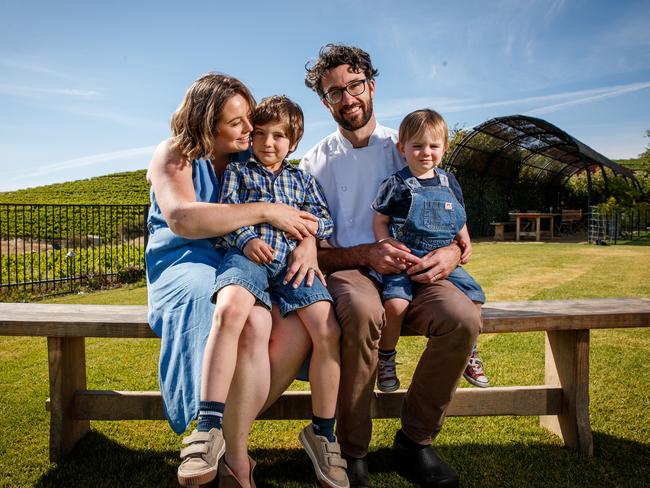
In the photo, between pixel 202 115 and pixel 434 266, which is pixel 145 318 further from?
pixel 434 266

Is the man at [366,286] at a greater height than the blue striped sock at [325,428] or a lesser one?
greater

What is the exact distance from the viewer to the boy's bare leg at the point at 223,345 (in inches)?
73.6

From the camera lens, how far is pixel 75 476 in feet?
7.99

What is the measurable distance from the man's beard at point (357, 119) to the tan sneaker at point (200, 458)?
1.86 metres

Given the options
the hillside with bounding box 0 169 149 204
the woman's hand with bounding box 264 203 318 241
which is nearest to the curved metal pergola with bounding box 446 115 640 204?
the woman's hand with bounding box 264 203 318 241

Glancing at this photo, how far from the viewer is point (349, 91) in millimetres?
2906

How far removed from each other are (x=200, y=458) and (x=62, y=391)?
127 centimetres

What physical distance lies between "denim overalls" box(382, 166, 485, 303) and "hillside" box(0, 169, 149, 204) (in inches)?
1001

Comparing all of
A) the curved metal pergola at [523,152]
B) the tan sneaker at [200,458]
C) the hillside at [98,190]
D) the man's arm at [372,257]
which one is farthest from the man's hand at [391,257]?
the hillside at [98,190]

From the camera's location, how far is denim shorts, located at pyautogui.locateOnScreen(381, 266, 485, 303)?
7.89 ft

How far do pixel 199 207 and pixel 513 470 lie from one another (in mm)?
2026

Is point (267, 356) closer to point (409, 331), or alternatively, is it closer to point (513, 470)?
point (409, 331)

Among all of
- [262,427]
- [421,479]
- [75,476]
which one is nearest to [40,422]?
[75,476]

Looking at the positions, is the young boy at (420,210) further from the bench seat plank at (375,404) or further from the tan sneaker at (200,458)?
the tan sneaker at (200,458)
